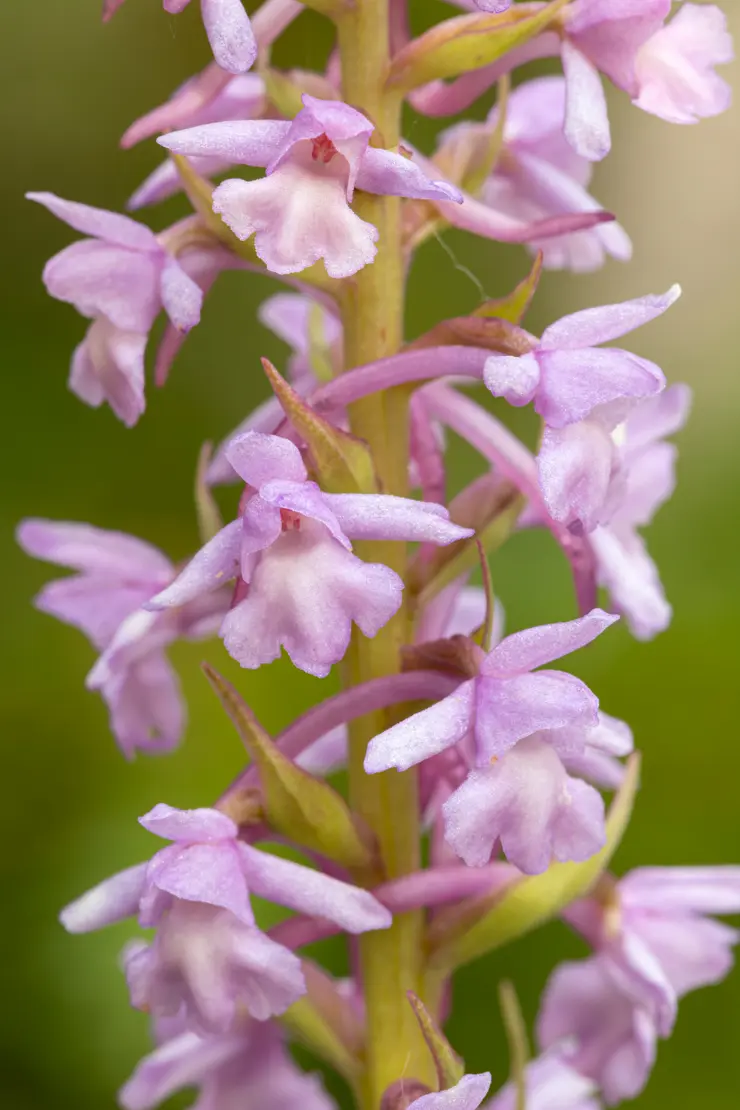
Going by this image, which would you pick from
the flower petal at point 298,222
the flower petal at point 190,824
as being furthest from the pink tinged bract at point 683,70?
the flower petal at point 190,824

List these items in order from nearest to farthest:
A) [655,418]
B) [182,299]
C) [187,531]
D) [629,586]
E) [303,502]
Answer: [303,502] → [182,299] → [629,586] → [655,418] → [187,531]

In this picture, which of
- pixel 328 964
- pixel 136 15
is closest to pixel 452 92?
pixel 328 964

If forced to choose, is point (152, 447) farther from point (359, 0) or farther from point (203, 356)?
point (359, 0)

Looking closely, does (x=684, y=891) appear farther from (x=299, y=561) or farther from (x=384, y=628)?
(x=299, y=561)

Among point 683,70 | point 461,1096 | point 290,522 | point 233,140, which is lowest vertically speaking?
point 461,1096

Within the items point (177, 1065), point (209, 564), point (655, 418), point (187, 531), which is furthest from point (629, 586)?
point (187, 531)

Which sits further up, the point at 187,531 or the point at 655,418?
the point at 655,418

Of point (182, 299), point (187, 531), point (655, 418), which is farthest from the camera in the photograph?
point (187, 531)

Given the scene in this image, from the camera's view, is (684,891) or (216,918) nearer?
(216,918)
